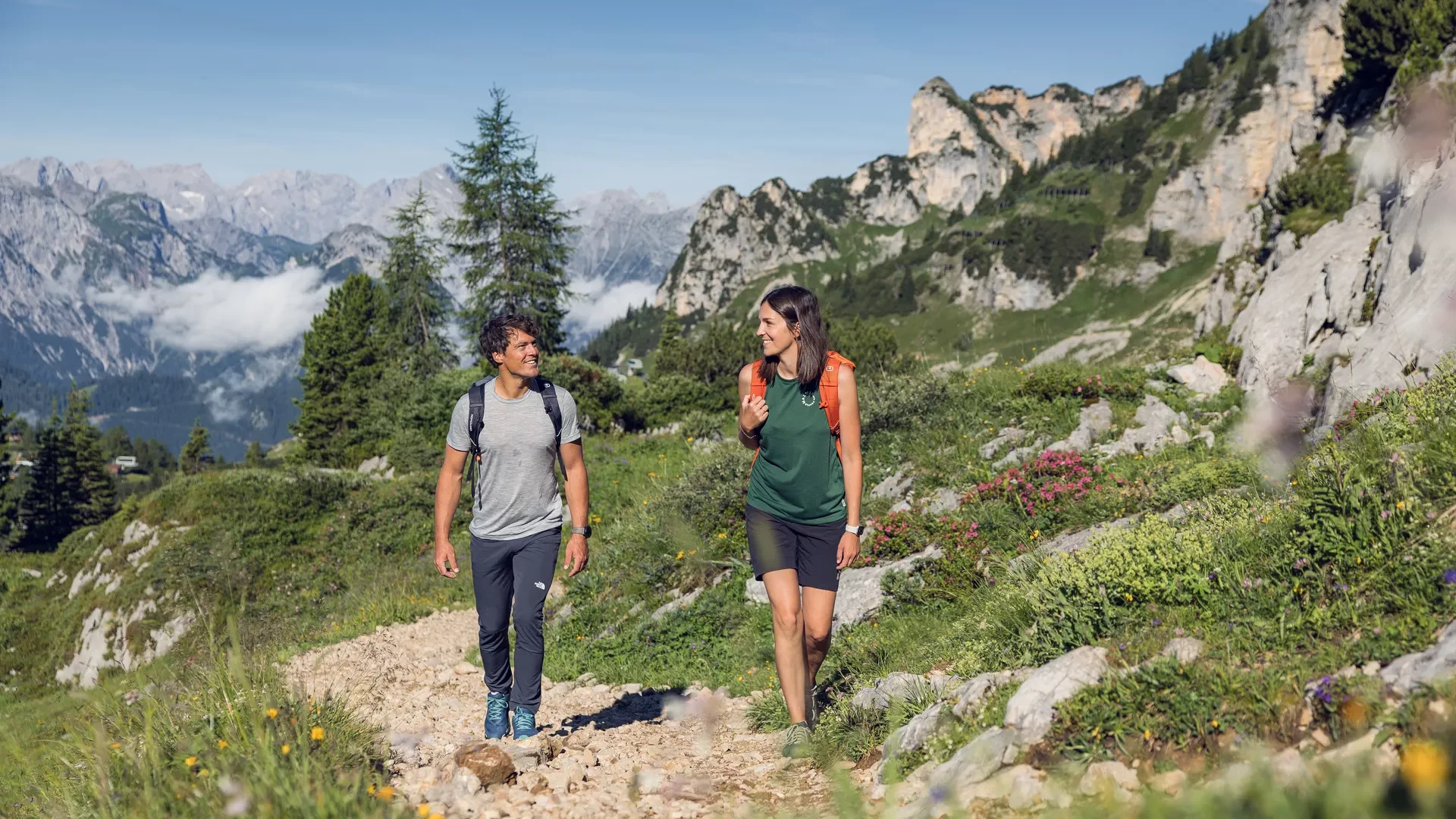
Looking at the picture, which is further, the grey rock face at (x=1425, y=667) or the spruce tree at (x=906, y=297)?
the spruce tree at (x=906, y=297)

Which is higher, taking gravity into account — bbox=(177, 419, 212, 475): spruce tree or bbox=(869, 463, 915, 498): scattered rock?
bbox=(869, 463, 915, 498): scattered rock

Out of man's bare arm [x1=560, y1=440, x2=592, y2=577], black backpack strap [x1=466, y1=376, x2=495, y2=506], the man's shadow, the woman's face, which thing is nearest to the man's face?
black backpack strap [x1=466, y1=376, x2=495, y2=506]

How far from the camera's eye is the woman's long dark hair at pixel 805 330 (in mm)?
5004

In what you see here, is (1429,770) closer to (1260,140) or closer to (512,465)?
(512,465)

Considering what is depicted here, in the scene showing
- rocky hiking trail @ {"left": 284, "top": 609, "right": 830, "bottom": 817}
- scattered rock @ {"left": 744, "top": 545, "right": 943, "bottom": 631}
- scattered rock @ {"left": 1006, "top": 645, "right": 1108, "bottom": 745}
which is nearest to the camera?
scattered rock @ {"left": 1006, "top": 645, "right": 1108, "bottom": 745}

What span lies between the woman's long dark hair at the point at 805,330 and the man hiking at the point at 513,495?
1.68m

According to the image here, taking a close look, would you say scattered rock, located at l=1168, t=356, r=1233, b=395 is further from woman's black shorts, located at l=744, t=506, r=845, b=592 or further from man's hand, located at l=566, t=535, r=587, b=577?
man's hand, located at l=566, t=535, r=587, b=577

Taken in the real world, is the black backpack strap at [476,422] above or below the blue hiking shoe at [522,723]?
above

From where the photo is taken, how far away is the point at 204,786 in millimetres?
3475

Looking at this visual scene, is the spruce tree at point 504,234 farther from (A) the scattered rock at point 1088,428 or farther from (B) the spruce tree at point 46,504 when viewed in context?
(B) the spruce tree at point 46,504

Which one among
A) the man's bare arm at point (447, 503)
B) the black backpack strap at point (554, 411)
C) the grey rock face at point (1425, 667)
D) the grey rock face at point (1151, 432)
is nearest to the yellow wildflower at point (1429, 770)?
the grey rock face at point (1425, 667)

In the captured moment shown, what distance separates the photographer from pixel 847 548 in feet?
16.6

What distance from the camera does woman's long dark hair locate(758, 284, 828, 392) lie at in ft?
16.4

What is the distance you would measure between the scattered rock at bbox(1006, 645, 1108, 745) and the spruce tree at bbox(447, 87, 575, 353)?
33973 mm
